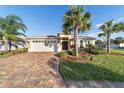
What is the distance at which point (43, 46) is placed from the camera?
26859 millimetres

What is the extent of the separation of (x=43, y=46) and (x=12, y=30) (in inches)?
232

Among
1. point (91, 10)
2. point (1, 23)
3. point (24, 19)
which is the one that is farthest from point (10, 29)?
point (91, 10)

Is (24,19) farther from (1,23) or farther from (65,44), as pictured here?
(65,44)

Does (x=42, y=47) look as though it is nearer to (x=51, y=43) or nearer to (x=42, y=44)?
(x=42, y=44)

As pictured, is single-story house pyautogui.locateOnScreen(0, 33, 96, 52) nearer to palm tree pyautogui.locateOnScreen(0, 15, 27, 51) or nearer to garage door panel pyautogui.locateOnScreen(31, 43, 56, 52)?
garage door panel pyautogui.locateOnScreen(31, 43, 56, 52)

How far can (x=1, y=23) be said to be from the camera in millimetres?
22859

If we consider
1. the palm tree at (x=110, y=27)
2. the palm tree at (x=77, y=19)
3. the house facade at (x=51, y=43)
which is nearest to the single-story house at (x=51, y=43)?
the house facade at (x=51, y=43)

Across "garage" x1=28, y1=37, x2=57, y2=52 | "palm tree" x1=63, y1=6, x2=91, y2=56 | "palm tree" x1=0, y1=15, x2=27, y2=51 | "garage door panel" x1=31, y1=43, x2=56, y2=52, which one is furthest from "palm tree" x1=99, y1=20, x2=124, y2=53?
"palm tree" x1=0, y1=15, x2=27, y2=51

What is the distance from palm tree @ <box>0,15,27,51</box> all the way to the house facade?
5.40 ft

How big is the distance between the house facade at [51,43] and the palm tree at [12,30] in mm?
1646

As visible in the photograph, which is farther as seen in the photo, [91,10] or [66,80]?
[91,10]

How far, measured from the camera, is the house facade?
2634cm
